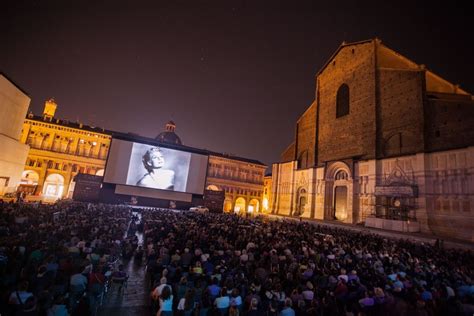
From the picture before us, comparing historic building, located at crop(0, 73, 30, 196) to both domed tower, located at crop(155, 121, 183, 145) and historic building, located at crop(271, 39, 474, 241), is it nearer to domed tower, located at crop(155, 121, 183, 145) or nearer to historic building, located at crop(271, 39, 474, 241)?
domed tower, located at crop(155, 121, 183, 145)

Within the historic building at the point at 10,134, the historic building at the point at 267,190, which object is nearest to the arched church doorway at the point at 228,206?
the historic building at the point at 267,190

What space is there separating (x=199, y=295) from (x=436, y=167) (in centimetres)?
2466

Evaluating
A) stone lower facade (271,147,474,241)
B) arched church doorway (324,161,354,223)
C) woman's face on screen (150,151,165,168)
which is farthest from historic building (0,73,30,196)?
arched church doorway (324,161,354,223)

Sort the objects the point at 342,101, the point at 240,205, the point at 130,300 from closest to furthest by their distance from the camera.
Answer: the point at 130,300 → the point at 342,101 → the point at 240,205

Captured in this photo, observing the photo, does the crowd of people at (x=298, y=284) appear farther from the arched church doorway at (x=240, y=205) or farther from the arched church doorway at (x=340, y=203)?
the arched church doorway at (x=240, y=205)

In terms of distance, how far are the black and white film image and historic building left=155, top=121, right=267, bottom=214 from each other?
15753 millimetres

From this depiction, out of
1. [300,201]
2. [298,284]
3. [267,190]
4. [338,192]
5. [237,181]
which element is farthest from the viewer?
[267,190]

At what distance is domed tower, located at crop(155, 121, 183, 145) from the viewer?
6006cm

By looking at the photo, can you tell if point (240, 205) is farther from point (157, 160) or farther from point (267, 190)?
point (157, 160)

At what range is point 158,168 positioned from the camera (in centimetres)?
3422

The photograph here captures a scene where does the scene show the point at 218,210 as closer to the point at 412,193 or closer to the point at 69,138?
the point at 412,193

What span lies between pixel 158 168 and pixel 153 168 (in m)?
0.70

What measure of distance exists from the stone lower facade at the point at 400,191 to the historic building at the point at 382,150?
2.8 inches

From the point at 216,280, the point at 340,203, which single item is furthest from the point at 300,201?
the point at 216,280
